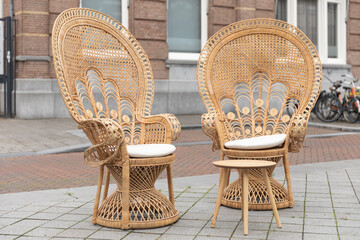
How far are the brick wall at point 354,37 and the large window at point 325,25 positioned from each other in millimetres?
172

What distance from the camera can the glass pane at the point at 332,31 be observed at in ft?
62.2

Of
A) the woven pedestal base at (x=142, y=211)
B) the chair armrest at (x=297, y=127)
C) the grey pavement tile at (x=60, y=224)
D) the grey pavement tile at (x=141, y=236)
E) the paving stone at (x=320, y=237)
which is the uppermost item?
the chair armrest at (x=297, y=127)

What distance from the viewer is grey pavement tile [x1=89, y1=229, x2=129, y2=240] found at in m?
3.77

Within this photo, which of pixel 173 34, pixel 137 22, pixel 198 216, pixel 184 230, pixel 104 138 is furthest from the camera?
pixel 173 34

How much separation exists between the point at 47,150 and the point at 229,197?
498cm

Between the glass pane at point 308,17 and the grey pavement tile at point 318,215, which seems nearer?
the grey pavement tile at point 318,215

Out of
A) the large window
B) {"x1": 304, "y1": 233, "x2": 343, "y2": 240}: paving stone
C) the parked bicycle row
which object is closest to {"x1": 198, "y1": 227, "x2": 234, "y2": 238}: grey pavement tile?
{"x1": 304, "y1": 233, "x2": 343, "y2": 240}: paving stone

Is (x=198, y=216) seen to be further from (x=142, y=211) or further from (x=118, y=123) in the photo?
(x=118, y=123)

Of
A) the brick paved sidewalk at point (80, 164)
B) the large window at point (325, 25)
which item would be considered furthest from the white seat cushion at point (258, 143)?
the large window at point (325, 25)

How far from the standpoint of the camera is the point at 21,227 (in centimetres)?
403

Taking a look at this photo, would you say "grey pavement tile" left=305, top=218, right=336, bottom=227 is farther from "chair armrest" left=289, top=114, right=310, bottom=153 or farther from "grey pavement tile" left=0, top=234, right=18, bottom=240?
"grey pavement tile" left=0, top=234, right=18, bottom=240

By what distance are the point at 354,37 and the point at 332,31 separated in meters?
0.79

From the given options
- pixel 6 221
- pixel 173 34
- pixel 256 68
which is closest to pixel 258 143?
pixel 256 68

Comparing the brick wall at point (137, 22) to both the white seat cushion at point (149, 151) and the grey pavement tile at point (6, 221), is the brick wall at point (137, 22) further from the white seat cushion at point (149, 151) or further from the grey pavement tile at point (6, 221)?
the white seat cushion at point (149, 151)
